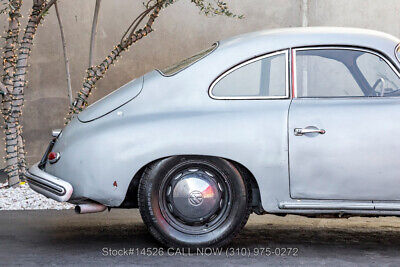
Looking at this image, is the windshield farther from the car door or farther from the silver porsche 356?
the car door

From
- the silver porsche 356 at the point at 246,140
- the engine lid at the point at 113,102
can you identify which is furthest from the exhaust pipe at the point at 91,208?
the engine lid at the point at 113,102

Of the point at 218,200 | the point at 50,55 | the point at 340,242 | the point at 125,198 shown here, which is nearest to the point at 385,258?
the point at 340,242

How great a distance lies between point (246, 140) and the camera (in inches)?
232

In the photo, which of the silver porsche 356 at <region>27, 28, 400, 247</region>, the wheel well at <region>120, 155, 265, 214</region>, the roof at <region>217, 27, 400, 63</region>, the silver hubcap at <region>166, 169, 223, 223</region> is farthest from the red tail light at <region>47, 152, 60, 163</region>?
the roof at <region>217, 27, 400, 63</region>

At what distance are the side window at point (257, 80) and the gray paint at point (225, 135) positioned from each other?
0.18 ft

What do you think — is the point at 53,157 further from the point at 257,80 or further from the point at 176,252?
the point at 257,80

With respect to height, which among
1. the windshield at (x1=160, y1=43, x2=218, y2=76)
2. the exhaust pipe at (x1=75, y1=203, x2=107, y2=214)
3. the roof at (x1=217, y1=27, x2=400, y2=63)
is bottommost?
the exhaust pipe at (x1=75, y1=203, x2=107, y2=214)

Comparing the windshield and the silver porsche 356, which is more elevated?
the windshield

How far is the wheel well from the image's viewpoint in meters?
6.04

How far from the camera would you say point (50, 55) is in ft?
40.5

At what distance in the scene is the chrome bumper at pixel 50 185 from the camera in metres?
5.97

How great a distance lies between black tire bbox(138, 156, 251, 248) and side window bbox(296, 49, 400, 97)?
796 mm

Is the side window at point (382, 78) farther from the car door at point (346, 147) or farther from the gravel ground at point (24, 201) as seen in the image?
the gravel ground at point (24, 201)

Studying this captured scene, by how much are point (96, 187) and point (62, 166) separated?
0.32m
